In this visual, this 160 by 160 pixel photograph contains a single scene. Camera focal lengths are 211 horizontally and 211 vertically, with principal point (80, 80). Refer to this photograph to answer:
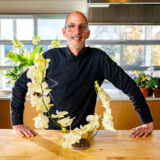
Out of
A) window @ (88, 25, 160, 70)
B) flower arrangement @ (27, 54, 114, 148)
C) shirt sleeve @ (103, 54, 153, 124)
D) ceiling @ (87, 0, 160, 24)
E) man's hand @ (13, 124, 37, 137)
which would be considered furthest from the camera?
window @ (88, 25, 160, 70)

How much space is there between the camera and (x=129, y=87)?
1.30 m

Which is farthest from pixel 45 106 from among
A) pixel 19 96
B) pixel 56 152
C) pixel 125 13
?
pixel 125 13

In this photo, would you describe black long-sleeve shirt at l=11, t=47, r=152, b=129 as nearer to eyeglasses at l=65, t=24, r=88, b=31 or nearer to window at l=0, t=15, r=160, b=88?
eyeglasses at l=65, t=24, r=88, b=31

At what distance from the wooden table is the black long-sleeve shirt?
0.22 meters

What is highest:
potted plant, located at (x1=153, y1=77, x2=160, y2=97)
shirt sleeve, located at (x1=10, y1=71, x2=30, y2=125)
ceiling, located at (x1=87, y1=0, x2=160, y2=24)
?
A: ceiling, located at (x1=87, y1=0, x2=160, y2=24)

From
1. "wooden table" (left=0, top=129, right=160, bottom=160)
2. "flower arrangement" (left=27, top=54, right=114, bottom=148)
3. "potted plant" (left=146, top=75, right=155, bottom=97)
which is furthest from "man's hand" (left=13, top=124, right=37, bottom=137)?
"potted plant" (left=146, top=75, right=155, bottom=97)

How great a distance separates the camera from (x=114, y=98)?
2537 millimetres

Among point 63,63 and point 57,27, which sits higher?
point 57,27

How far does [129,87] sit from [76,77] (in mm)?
338

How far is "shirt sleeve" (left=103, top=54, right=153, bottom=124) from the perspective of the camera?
1231 mm

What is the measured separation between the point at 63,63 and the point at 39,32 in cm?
211

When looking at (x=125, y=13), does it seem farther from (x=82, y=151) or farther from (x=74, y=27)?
(x=82, y=151)

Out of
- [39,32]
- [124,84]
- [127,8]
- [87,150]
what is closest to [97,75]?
[124,84]

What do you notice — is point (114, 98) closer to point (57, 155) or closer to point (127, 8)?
point (127, 8)
